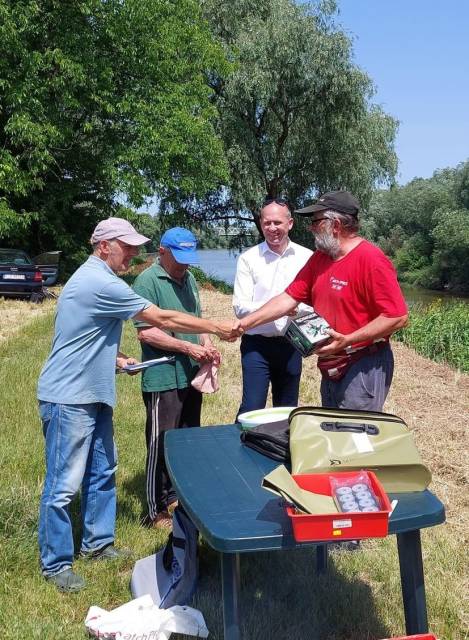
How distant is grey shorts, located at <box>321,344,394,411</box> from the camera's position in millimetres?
3607

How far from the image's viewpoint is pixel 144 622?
117 inches

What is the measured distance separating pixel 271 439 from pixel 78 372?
1.14m

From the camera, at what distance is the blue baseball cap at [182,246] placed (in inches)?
167

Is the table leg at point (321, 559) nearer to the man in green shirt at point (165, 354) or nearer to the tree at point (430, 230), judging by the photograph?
the man in green shirt at point (165, 354)

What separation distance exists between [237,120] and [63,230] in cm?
768

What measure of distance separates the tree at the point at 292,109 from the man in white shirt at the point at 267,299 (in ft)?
69.2

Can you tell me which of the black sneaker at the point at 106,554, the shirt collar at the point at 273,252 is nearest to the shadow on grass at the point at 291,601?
the black sneaker at the point at 106,554

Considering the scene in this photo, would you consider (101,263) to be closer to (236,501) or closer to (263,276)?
(263,276)

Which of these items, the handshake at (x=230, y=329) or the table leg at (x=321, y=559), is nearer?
the table leg at (x=321, y=559)

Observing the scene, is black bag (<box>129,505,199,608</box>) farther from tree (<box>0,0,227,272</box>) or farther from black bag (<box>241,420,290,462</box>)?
tree (<box>0,0,227,272</box>)

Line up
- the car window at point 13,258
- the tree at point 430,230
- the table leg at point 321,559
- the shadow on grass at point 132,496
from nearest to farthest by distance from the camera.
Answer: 1. the table leg at point 321,559
2. the shadow on grass at point 132,496
3. the car window at point 13,258
4. the tree at point 430,230

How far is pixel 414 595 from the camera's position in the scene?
2.66 meters

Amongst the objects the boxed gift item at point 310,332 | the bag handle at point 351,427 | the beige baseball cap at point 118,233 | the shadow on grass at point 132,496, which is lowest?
the shadow on grass at point 132,496

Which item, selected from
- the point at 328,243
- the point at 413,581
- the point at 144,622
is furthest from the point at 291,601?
the point at 328,243
